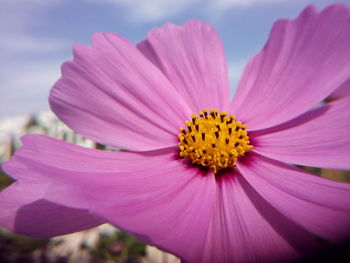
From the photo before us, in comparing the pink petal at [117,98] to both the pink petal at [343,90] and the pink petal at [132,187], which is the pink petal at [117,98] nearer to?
the pink petal at [132,187]

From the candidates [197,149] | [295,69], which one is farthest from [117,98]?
[295,69]

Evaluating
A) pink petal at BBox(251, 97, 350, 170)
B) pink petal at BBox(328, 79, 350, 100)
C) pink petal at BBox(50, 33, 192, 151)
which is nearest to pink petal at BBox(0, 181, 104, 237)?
pink petal at BBox(50, 33, 192, 151)

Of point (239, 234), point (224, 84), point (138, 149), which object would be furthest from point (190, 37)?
point (239, 234)

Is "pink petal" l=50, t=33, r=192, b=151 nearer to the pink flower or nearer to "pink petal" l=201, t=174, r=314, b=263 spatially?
the pink flower

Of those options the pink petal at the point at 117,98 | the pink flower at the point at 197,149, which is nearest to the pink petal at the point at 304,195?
the pink flower at the point at 197,149

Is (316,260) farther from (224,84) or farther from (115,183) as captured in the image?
(224,84)

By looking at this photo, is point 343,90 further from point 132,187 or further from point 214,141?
point 132,187
